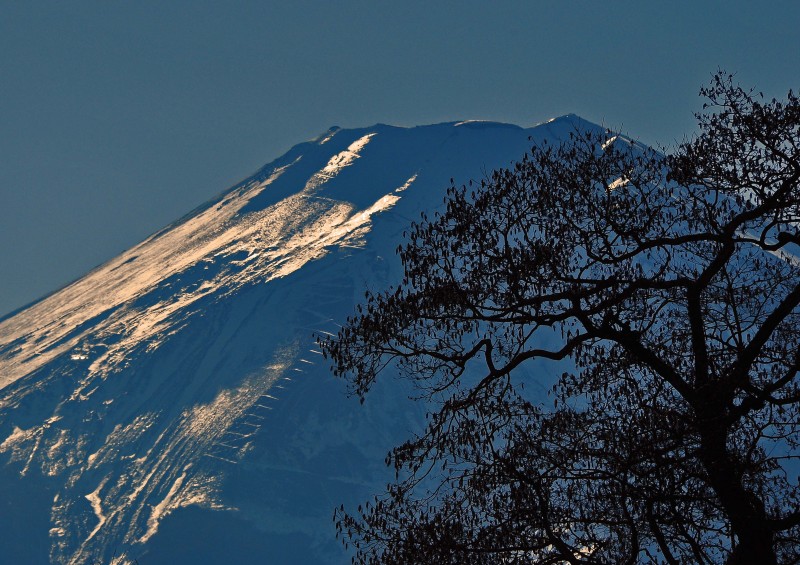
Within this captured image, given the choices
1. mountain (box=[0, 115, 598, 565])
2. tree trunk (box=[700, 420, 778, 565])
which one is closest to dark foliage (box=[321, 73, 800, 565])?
tree trunk (box=[700, 420, 778, 565])

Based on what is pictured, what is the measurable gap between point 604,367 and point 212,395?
139651mm

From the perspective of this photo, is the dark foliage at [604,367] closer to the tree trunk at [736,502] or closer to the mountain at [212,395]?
the tree trunk at [736,502]

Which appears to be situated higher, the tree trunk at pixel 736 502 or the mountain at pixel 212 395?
the tree trunk at pixel 736 502

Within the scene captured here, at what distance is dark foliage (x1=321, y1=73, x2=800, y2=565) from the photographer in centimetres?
1212

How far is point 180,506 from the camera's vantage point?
13625 centimetres

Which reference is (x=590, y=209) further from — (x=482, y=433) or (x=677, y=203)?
(x=482, y=433)

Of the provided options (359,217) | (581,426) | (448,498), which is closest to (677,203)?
(581,426)

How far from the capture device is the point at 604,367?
13.5 meters

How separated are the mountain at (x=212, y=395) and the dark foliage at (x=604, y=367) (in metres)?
123

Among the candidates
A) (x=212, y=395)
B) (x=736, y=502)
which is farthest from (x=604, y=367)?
(x=212, y=395)

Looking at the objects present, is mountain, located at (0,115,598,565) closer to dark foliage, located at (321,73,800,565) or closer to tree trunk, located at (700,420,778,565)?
dark foliage, located at (321,73,800,565)

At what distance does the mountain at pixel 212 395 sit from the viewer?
13888 centimetres

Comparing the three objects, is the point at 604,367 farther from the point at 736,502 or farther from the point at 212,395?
the point at 212,395

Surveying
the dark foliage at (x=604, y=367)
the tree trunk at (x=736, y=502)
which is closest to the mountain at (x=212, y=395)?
the dark foliage at (x=604, y=367)
